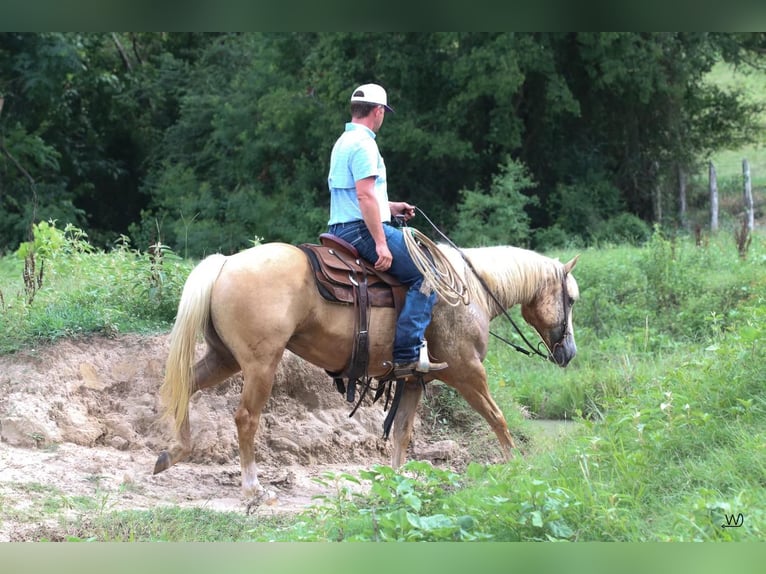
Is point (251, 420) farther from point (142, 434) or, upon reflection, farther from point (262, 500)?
point (142, 434)

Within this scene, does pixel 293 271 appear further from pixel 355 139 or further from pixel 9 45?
pixel 9 45

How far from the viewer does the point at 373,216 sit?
6.68 m

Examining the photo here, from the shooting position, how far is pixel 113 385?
803 cm

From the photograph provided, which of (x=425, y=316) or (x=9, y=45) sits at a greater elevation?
Answer: (x=9, y=45)

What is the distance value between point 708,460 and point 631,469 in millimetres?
450

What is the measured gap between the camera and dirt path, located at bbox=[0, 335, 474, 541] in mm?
6836

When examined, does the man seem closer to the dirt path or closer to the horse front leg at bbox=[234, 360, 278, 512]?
the horse front leg at bbox=[234, 360, 278, 512]

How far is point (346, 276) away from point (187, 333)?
1.18 meters

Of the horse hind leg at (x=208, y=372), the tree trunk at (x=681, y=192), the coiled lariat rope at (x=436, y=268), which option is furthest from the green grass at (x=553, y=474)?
the tree trunk at (x=681, y=192)

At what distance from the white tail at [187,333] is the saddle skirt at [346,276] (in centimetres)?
68

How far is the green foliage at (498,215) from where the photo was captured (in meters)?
18.8

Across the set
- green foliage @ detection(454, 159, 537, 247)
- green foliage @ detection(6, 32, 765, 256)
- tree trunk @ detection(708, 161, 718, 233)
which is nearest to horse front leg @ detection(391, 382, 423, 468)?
green foliage @ detection(454, 159, 537, 247)

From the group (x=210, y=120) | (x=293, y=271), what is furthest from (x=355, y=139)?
(x=210, y=120)

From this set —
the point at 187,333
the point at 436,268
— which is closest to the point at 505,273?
the point at 436,268
